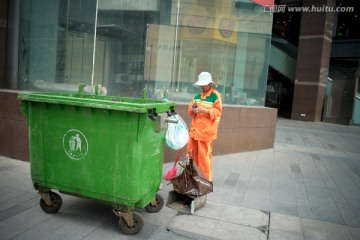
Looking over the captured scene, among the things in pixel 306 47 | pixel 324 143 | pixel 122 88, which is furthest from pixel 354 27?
pixel 122 88

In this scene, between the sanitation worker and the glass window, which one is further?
the glass window

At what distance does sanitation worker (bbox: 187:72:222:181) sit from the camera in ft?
13.3

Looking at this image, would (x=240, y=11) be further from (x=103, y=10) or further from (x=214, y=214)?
(x=214, y=214)

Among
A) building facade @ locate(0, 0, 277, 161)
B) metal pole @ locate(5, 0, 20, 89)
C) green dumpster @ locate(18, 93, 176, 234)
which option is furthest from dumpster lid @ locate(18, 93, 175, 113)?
metal pole @ locate(5, 0, 20, 89)

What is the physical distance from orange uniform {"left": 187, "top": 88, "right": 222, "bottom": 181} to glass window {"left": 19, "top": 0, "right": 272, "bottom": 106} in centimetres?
238

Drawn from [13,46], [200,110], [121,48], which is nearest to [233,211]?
[200,110]

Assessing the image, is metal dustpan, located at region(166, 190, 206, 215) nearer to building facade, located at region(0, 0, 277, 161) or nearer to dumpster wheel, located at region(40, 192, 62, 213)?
dumpster wheel, located at region(40, 192, 62, 213)

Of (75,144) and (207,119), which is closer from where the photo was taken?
(75,144)

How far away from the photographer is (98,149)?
125 inches

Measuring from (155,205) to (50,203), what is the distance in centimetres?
116

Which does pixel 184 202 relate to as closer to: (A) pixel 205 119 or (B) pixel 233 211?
(B) pixel 233 211

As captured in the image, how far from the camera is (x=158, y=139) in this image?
11.5 ft

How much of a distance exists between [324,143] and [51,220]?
345 inches

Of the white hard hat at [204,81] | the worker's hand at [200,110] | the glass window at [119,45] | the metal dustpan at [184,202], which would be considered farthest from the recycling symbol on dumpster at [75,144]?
the glass window at [119,45]
